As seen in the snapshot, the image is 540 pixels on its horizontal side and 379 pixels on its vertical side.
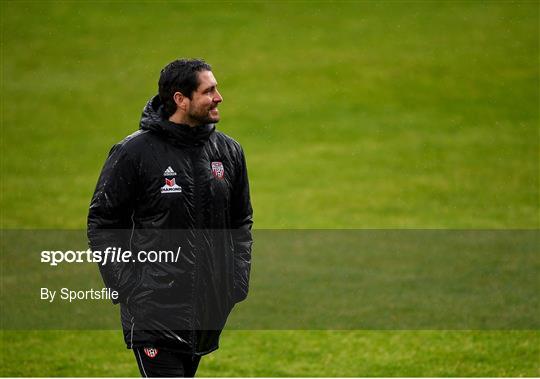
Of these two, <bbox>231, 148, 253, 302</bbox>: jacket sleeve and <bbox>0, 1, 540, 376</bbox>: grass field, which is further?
<bbox>0, 1, 540, 376</bbox>: grass field

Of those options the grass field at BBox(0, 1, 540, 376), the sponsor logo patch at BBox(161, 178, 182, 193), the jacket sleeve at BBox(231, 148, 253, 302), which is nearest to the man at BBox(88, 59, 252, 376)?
the sponsor logo patch at BBox(161, 178, 182, 193)

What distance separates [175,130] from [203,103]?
0.21 m

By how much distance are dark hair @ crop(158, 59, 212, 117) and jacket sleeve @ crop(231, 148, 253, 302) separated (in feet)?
1.84

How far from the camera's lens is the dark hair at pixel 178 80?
213 inches

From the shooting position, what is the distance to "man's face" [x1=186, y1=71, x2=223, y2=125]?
→ 17.7 feet

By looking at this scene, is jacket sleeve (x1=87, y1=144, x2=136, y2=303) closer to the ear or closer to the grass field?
the ear

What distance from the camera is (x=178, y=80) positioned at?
5.42 metres

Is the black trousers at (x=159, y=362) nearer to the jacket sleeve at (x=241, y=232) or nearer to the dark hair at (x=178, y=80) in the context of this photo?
the jacket sleeve at (x=241, y=232)

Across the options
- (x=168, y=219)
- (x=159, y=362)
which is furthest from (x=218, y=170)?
(x=159, y=362)

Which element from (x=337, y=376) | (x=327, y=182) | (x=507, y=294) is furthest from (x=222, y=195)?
(x=327, y=182)

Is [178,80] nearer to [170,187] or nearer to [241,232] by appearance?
[170,187]

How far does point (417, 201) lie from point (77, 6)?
17.8m

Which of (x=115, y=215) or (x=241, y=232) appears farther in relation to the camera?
(x=241, y=232)

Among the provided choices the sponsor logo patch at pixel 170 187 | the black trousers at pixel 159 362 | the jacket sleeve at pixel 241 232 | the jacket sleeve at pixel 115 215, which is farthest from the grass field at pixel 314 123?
the sponsor logo patch at pixel 170 187
